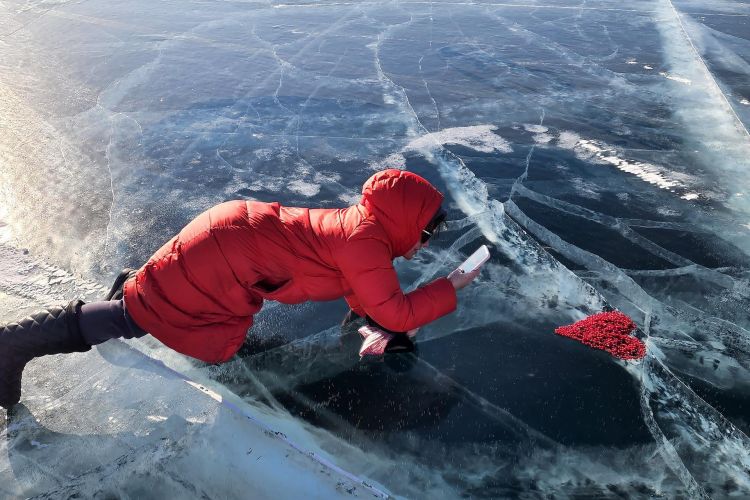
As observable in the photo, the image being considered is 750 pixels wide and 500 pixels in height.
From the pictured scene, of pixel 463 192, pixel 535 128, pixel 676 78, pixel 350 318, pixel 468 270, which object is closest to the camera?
pixel 468 270

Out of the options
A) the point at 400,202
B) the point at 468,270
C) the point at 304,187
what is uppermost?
the point at 400,202

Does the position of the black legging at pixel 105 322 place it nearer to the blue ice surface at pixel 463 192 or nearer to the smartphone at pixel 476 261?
the blue ice surface at pixel 463 192

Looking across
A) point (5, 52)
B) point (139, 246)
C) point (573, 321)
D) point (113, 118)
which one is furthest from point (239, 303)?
point (5, 52)

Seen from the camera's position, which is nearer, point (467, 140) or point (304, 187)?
point (304, 187)

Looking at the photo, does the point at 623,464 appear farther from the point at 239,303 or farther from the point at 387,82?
the point at 387,82

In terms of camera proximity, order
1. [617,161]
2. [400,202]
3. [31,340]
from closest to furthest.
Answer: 1. [400,202]
2. [31,340]
3. [617,161]

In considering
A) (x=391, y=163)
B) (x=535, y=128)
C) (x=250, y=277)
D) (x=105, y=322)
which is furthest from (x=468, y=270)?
(x=535, y=128)

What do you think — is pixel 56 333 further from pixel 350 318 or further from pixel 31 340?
pixel 350 318

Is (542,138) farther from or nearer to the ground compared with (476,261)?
nearer to the ground
